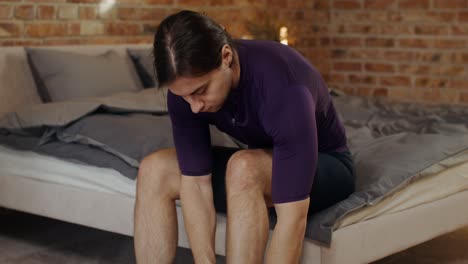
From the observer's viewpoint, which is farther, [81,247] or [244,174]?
[81,247]

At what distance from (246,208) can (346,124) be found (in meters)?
1.46

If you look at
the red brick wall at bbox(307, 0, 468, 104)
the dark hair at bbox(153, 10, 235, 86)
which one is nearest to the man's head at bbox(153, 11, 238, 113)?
the dark hair at bbox(153, 10, 235, 86)

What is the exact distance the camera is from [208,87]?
204 centimetres

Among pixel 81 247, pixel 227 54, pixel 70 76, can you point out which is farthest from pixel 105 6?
pixel 227 54

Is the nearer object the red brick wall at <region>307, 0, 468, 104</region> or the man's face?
the man's face

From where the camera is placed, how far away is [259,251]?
6.83 feet

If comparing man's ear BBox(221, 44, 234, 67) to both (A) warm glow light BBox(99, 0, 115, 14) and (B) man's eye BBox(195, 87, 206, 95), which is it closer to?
(B) man's eye BBox(195, 87, 206, 95)

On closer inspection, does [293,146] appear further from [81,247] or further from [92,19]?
[92,19]

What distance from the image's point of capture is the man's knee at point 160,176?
2.39 metres

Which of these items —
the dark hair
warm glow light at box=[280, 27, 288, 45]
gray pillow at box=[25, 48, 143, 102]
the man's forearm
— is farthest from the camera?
warm glow light at box=[280, 27, 288, 45]

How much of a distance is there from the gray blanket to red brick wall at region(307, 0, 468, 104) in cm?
224

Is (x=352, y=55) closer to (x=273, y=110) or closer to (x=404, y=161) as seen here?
(x=404, y=161)

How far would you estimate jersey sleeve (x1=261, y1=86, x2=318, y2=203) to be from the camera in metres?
2.01

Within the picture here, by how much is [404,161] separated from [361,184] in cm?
22
